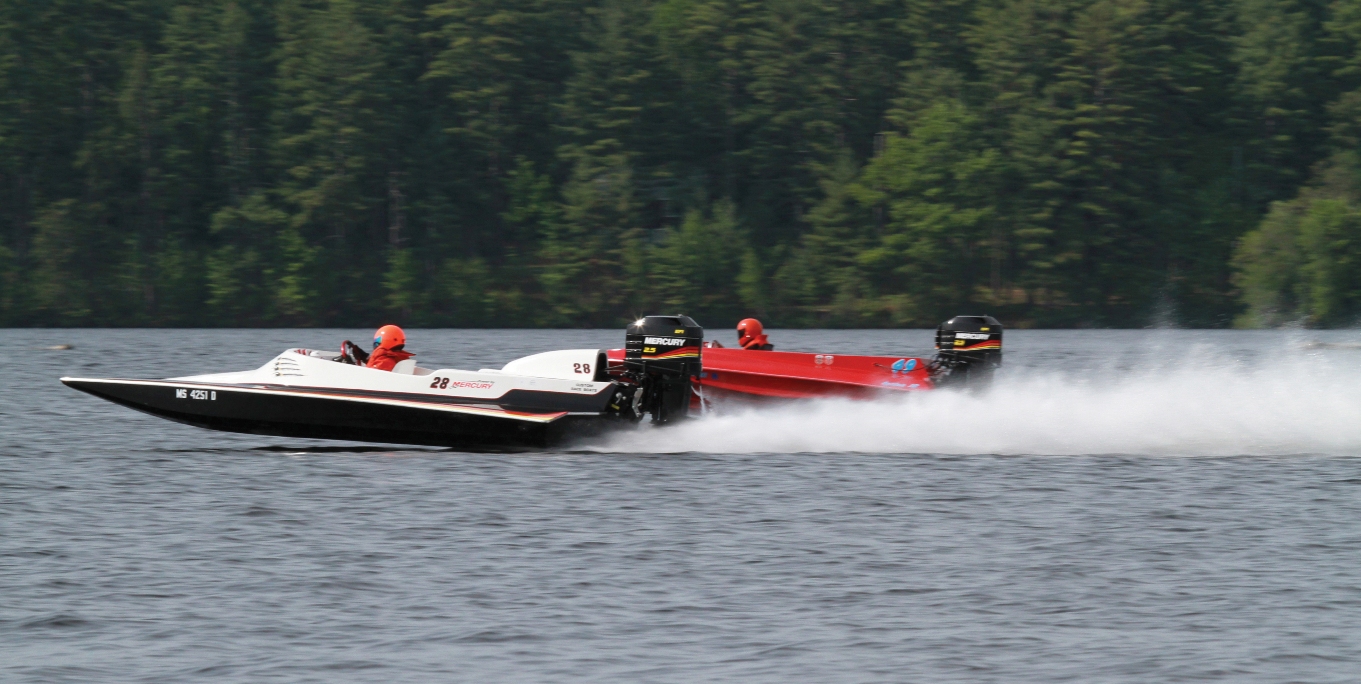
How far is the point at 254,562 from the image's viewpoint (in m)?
9.63

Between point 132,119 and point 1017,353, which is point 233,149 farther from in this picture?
point 1017,353

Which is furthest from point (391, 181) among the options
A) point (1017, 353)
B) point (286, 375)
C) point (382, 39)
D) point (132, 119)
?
point (286, 375)

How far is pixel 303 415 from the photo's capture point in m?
13.7

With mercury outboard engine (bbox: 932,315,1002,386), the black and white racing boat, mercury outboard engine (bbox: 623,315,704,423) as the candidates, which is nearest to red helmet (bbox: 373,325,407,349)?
the black and white racing boat

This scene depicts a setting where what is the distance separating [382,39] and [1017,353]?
32.4 meters

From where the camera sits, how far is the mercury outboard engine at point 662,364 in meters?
14.1

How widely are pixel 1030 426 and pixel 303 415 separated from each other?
723cm

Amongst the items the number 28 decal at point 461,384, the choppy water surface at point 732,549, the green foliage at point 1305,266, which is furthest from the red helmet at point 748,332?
the green foliage at point 1305,266

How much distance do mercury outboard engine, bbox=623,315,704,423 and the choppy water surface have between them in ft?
0.97

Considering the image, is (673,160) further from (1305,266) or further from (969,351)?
(969,351)

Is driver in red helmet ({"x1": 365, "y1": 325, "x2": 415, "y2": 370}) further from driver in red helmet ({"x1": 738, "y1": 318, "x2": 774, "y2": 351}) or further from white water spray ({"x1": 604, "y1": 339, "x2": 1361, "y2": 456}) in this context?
driver in red helmet ({"x1": 738, "y1": 318, "x2": 774, "y2": 351})

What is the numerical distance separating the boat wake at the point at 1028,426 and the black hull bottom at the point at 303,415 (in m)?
1.42

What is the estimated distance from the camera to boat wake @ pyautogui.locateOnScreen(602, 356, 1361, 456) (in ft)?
50.5

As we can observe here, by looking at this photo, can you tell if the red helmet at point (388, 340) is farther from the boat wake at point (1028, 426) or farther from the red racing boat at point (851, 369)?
the red racing boat at point (851, 369)
